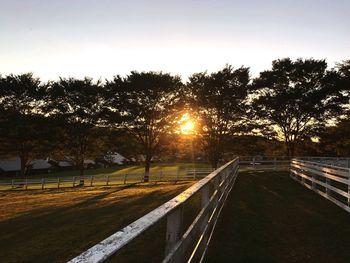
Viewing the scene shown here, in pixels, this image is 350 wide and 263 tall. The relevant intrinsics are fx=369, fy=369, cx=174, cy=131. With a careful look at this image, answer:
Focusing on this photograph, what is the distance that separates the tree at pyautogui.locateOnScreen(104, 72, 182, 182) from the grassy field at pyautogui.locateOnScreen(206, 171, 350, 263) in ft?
103

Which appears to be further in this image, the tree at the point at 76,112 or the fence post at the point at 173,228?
the tree at the point at 76,112

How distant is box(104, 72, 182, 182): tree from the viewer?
44.5 metres

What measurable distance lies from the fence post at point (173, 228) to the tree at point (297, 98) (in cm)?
4195

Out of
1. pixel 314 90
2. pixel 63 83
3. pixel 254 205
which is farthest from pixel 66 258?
pixel 63 83

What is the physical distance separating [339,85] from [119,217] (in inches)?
1500

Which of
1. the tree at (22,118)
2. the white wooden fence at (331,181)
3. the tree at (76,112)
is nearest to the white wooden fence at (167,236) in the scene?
the white wooden fence at (331,181)

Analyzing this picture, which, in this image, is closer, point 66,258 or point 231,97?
point 66,258

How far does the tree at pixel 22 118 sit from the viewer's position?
158 feet

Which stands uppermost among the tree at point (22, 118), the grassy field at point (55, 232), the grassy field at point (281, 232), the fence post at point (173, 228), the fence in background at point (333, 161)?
the tree at point (22, 118)

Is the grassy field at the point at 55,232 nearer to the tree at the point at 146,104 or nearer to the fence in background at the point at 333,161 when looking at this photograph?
the fence in background at the point at 333,161

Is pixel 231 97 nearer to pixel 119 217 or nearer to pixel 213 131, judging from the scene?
pixel 213 131

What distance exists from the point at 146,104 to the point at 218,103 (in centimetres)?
864

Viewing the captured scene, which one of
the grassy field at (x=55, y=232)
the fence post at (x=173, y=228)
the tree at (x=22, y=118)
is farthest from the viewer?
the tree at (x=22, y=118)

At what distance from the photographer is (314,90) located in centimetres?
4397
